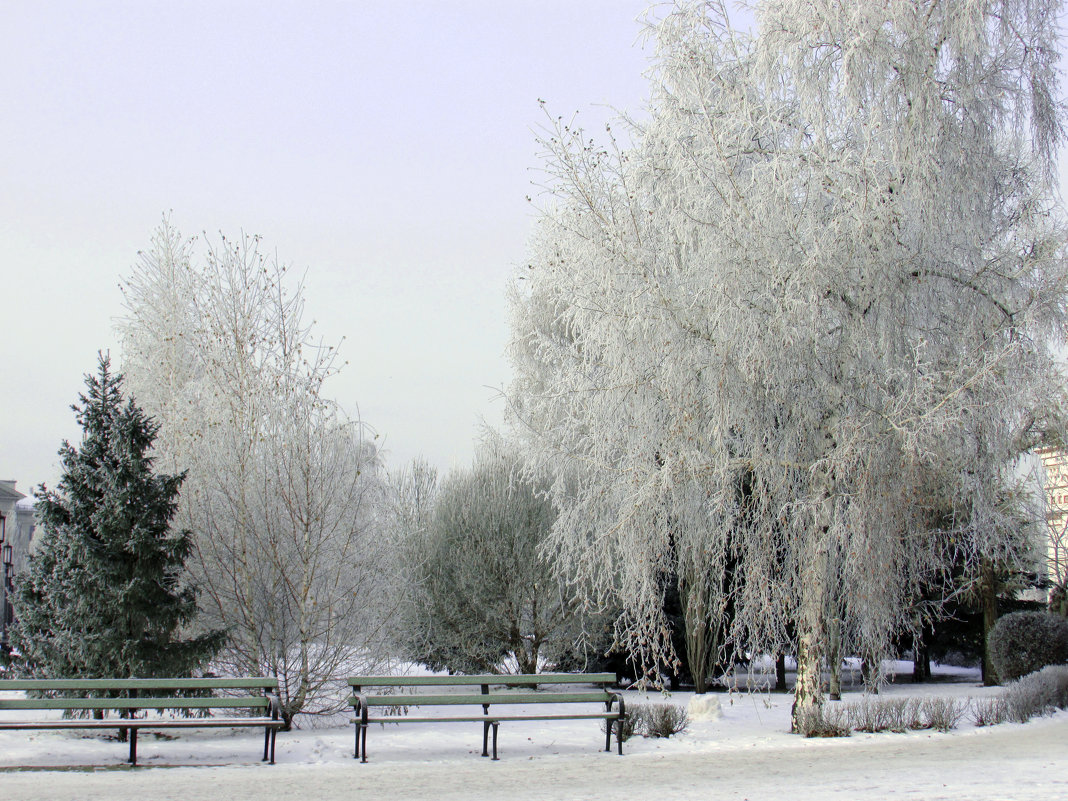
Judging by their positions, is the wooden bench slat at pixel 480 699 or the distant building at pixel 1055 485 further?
the distant building at pixel 1055 485

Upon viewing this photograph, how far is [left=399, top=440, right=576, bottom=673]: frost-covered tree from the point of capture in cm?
1689

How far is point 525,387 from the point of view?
68.5 feet

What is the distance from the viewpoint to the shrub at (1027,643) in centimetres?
1669

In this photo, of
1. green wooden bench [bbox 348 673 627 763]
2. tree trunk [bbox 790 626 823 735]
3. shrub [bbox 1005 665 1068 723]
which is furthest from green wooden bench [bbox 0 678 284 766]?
shrub [bbox 1005 665 1068 723]

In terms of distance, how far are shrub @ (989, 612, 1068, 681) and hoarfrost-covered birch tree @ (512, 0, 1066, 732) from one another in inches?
304

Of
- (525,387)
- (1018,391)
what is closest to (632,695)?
(525,387)

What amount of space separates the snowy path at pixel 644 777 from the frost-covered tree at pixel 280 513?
2.57 meters

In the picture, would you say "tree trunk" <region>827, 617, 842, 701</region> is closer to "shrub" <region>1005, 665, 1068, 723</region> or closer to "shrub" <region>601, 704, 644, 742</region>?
"shrub" <region>1005, 665, 1068, 723</region>

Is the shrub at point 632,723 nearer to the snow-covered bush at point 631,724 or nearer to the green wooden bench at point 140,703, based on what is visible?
the snow-covered bush at point 631,724

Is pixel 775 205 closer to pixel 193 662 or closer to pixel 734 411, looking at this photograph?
pixel 734 411

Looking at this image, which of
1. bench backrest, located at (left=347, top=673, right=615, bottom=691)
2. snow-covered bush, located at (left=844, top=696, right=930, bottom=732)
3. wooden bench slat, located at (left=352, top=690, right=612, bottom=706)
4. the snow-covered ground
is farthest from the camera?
snow-covered bush, located at (left=844, top=696, right=930, bottom=732)

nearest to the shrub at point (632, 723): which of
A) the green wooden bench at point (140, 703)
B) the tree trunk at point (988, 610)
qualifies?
the green wooden bench at point (140, 703)

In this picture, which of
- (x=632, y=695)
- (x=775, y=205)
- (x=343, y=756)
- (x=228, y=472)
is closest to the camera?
(x=343, y=756)

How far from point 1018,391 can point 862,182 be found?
2.57 m
